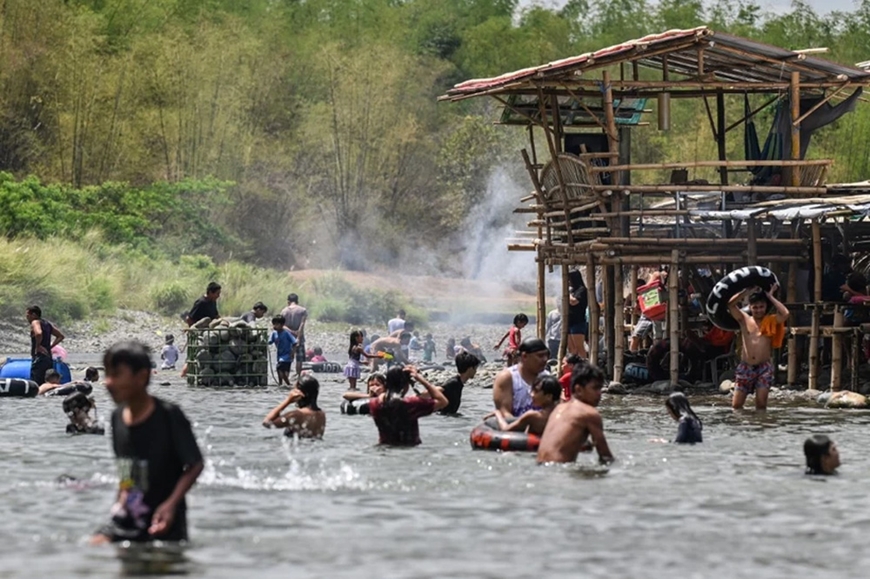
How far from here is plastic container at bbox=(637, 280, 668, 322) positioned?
2475 centimetres

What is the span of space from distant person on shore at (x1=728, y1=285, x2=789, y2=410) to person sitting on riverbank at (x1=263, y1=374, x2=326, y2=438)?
4.77 m

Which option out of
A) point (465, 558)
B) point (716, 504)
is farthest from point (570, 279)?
point (465, 558)

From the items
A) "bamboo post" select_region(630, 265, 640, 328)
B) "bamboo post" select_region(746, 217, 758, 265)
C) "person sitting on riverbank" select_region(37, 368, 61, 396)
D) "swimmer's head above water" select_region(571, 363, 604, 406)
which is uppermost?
"bamboo post" select_region(746, 217, 758, 265)

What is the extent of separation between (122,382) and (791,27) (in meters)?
65.5

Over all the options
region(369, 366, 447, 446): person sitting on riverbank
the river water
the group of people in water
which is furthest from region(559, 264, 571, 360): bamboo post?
region(369, 366, 447, 446): person sitting on riverbank

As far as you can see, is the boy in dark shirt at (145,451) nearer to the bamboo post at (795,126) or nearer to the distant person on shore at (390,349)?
the bamboo post at (795,126)

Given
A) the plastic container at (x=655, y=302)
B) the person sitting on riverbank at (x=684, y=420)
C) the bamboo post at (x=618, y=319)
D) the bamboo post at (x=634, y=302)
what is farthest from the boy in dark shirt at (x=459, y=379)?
the bamboo post at (x=634, y=302)

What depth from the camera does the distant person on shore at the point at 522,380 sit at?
15.1m

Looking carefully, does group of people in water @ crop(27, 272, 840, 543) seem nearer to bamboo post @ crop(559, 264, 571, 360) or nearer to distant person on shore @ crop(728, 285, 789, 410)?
distant person on shore @ crop(728, 285, 789, 410)

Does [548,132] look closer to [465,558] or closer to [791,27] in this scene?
[465,558]

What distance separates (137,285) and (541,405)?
3286 centimetres

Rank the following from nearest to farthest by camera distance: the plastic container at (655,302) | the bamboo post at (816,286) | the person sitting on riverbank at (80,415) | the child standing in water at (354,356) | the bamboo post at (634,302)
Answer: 1. the person sitting on riverbank at (80,415)
2. the bamboo post at (816,286)
3. the plastic container at (655,302)
4. the child standing in water at (354,356)
5. the bamboo post at (634,302)

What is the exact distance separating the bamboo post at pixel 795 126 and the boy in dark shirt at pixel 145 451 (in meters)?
16.5

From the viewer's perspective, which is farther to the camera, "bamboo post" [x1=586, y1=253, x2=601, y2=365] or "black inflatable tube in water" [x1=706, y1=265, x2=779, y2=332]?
"bamboo post" [x1=586, y1=253, x2=601, y2=365]
